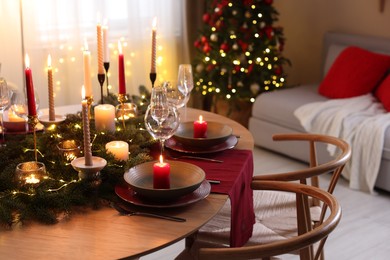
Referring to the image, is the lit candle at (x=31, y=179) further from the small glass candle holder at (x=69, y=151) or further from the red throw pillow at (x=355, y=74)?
the red throw pillow at (x=355, y=74)

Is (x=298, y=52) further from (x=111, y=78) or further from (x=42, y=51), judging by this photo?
(x=42, y=51)

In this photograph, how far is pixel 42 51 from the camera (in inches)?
182

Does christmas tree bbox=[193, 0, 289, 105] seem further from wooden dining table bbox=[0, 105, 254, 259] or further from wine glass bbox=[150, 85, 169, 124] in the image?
wooden dining table bbox=[0, 105, 254, 259]

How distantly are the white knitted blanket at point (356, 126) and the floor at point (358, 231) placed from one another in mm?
107

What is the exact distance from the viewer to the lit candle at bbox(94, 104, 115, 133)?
8.07 ft

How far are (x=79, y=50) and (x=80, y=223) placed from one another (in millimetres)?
3162

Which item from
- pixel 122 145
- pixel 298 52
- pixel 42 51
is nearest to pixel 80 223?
pixel 122 145

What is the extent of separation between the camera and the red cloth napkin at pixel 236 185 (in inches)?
83.6

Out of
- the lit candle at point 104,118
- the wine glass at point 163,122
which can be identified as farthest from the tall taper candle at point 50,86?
the wine glass at point 163,122

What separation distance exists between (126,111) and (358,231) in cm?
158

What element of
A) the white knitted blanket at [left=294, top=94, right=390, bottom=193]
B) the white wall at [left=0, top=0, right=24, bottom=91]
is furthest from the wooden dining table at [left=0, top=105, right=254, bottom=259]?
the white wall at [left=0, top=0, right=24, bottom=91]

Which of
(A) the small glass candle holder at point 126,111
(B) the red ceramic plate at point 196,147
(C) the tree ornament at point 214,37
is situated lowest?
(B) the red ceramic plate at point 196,147

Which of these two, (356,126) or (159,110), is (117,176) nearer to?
(159,110)

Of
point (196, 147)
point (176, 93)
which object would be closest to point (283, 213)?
point (196, 147)
